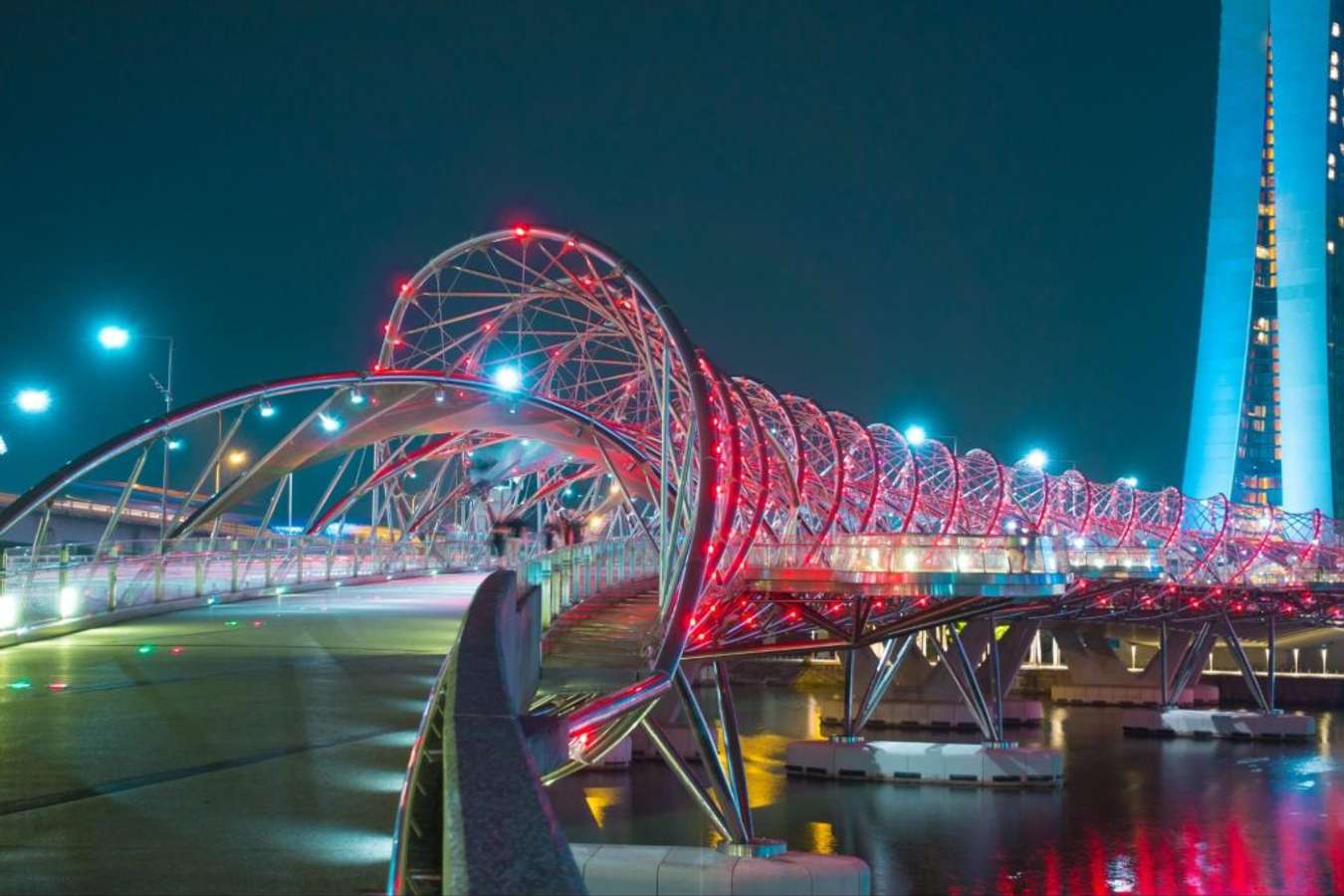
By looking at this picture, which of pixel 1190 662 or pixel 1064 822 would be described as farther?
pixel 1190 662

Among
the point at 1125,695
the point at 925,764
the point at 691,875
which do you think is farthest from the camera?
the point at 1125,695

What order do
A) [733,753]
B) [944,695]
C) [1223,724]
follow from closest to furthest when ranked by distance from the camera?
[733,753] → [1223,724] → [944,695]

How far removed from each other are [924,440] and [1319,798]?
4449 centimetres

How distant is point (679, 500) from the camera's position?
102ft

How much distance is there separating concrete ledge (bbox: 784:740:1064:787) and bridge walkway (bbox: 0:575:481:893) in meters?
28.9

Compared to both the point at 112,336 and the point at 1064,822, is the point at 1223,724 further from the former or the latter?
the point at 112,336

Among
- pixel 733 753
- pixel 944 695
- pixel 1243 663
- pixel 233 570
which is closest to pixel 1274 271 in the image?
pixel 1243 663

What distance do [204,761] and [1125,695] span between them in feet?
255

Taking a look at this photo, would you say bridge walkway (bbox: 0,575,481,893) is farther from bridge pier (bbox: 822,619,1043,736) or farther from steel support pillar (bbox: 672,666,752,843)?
bridge pier (bbox: 822,619,1043,736)

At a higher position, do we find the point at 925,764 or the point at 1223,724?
the point at 1223,724

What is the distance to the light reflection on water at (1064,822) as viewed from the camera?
3297cm

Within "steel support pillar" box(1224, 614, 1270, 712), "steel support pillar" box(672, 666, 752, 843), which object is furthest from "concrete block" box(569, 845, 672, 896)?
"steel support pillar" box(1224, 614, 1270, 712)

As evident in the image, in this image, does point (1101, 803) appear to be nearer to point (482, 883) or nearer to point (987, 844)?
point (987, 844)

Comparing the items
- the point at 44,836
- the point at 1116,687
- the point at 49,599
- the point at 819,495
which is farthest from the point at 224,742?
the point at 1116,687
